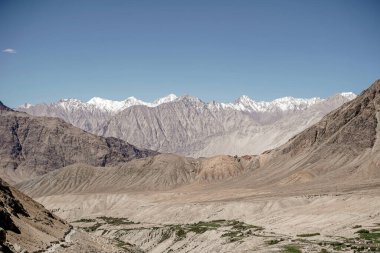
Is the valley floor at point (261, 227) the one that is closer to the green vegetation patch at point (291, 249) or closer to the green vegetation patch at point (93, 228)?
the green vegetation patch at point (291, 249)

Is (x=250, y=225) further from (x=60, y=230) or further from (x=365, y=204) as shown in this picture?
(x=60, y=230)

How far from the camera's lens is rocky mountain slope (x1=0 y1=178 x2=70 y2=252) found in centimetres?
6174

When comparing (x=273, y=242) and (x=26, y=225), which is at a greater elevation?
(x=26, y=225)

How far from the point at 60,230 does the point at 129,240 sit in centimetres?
4443

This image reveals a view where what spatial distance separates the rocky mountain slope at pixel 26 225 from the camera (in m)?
61.7

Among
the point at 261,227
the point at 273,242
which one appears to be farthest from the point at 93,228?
the point at 273,242

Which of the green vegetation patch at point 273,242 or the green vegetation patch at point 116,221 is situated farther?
the green vegetation patch at point 116,221

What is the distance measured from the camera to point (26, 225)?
7169 centimetres

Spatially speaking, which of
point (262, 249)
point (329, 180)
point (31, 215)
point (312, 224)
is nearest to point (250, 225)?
point (312, 224)

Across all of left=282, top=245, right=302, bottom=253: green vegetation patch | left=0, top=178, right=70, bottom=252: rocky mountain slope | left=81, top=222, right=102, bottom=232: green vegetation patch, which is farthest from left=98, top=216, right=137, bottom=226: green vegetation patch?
left=282, top=245, right=302, bottom=253: green vegetation patch

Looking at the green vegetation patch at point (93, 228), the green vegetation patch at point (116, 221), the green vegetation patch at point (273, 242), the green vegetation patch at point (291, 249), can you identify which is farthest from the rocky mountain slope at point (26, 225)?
the green vegetation patch at point (116, 221)

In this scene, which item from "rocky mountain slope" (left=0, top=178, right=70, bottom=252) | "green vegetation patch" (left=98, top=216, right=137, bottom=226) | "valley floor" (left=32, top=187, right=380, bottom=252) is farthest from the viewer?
"green vegetation patch" (left=98, top=216, right=137, bottom=226)

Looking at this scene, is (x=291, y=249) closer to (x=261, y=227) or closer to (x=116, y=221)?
(x=261, y=227)

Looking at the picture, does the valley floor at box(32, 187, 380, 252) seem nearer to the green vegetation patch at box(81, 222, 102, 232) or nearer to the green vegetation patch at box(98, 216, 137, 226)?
the green vegetation patch at box(81, 222, 102, 232)
